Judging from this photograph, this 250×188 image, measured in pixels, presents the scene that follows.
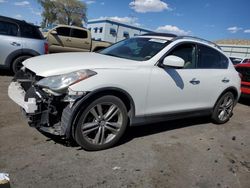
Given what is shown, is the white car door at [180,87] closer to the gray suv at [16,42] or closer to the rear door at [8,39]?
the gray suv at [16,42]

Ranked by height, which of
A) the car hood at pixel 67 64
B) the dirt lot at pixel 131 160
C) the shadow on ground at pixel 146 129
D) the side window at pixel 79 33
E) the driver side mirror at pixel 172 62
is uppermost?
the side window at pixel 79 33

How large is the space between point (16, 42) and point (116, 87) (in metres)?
5.20

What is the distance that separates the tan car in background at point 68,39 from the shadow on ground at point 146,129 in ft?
30.9

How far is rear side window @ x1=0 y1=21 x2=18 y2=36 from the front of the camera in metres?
7.70

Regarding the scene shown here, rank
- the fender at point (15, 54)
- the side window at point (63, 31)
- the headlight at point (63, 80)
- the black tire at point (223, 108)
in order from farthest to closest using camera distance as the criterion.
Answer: the side window at point (63, 31), the fender at point (15, 54), the black tire at point (223, 108), the headlight at point (63, 80)

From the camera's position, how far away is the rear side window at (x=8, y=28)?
7.70 m

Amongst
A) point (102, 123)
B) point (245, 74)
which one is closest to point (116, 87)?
point (102, 123)

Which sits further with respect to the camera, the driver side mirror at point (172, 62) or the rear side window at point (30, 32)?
the rear side window at point (30, 32)

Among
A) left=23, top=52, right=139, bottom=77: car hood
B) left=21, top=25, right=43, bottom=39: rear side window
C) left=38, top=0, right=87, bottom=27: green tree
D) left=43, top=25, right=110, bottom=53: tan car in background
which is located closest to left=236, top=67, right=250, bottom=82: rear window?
left=23, top=52, right=139, bottom=77: car hood

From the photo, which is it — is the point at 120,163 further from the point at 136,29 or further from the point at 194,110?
the point at 136,29

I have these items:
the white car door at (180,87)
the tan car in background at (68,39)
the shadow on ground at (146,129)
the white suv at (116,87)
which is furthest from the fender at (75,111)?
the tan car in background at (68,39)

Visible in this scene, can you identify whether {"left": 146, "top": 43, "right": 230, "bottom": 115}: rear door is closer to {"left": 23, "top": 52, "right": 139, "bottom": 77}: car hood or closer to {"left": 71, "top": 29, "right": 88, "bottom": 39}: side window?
{"left": 23, "top": 52, "right": 139, "bottom": 77}: car hood

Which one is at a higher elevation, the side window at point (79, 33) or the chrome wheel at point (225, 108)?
the side window at point (79, 33)

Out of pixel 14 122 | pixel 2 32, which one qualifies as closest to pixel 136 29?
pixel 2 32
